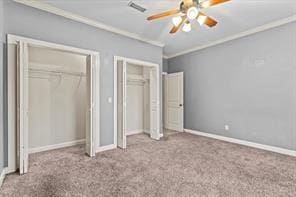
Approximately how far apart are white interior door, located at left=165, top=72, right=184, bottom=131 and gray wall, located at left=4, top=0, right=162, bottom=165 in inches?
54.1

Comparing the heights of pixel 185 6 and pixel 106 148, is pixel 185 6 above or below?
above

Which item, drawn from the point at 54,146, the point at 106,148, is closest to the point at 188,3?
the point at 106,148

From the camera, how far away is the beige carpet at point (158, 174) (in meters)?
1.91

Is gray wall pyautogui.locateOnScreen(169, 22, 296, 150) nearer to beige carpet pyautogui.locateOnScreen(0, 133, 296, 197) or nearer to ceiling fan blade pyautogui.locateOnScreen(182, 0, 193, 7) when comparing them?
beige carpet pyautogui.locateOnScreen(0, 133, 296, 197)

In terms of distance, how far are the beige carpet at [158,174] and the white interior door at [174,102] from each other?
72.3 inches

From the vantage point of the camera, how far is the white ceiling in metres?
2.60

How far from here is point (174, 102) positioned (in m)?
5.34

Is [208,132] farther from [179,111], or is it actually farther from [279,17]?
[279,17]

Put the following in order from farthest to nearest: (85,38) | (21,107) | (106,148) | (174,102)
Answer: (174,102), (106,148), (85,38), (21,107)

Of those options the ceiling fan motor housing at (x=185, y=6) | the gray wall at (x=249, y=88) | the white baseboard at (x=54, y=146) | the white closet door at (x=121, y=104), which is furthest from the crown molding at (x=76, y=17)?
the white baseboard at (x=54, y=146)

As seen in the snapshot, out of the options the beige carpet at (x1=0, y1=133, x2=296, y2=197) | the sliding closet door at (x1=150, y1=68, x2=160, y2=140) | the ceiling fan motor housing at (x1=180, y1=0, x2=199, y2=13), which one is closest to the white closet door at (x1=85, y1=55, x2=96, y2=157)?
the beige carpet at (x1=0, y1=133, x2=296, y2=197)

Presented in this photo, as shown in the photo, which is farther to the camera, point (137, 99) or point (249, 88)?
point (137, 99)

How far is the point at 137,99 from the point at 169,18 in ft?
8.97

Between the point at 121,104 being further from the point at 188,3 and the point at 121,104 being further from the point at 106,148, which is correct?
the point at 188,3
